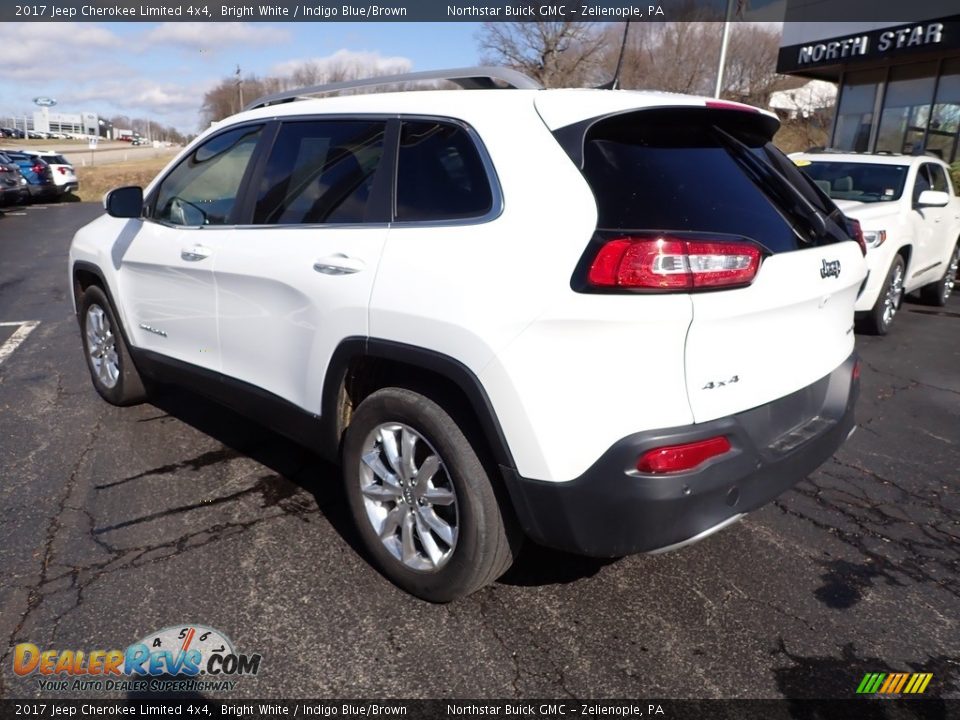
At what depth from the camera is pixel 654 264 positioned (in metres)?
2.23

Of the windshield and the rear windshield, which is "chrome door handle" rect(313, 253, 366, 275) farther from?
the windshield

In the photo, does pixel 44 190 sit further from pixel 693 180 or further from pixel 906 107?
pixel 693 180

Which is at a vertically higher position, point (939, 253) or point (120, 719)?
point (939, 253)

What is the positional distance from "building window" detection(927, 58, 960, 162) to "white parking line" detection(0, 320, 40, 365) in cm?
1906

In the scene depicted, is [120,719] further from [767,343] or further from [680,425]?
[767,343]

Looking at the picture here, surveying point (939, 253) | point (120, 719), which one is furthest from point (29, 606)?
point (939, 253)

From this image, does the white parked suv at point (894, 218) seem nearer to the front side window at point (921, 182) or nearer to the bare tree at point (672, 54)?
the front side window at point (921, 182)

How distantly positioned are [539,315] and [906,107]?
20769mm

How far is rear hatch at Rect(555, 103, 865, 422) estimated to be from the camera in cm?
229

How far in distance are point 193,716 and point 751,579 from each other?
2090 millimetres

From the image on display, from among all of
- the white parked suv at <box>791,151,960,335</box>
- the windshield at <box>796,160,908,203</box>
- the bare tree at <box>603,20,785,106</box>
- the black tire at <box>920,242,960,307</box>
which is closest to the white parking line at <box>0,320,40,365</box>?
the white parked suv at <box>791,151,960,335</box>

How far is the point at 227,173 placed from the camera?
151 inches

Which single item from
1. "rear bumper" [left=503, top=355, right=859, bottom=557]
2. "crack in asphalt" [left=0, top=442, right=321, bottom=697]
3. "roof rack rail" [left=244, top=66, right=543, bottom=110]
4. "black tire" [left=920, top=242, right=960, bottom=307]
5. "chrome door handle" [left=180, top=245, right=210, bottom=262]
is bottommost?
"crack in asphalt" [left=0, top=442, right=321, bottom=697]

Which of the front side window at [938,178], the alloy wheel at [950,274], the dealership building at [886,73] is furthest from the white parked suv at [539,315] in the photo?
the dealership building at [886,73]
